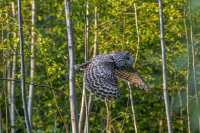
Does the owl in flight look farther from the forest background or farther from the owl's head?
the forest background

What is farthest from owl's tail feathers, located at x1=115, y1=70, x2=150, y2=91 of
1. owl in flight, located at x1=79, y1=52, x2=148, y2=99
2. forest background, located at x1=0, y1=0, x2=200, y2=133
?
forest background, located at x1=0, y1=0, x2=200, y2=133

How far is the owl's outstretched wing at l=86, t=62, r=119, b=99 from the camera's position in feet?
12.6

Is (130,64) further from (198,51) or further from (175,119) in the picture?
(175,119)

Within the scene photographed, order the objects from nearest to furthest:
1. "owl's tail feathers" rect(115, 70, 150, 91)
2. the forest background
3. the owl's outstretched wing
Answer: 1. the owl's outstretched wing
2. "owl's tail feathers" rect(115, 70, 150, 91)
3. the forest background

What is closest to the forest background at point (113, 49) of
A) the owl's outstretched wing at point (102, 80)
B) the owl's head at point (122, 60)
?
the owl's head at point (122, 60)

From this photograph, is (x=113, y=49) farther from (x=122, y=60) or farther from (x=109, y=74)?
(x=109, y=74)

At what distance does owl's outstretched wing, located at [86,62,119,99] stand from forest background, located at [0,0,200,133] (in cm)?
139

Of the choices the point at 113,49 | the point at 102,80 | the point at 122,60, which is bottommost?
the point at 102,80

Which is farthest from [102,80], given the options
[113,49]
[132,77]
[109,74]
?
[113,49]

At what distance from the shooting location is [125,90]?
968 centimetres

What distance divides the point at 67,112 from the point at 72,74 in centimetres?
573

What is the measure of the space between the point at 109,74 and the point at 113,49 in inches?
123

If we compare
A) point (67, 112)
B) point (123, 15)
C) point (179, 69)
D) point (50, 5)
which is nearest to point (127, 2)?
point (123, 15)

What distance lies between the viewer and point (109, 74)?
405cm
